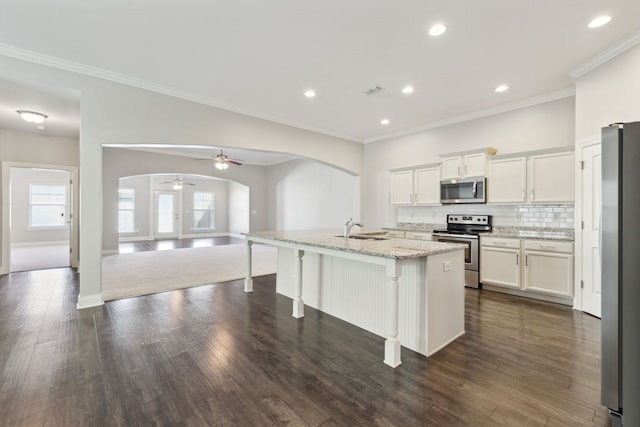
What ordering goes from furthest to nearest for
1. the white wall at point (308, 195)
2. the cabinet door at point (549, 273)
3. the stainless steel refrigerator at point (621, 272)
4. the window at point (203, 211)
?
the window at point (203, 211) < the white wall at point (308, 195) < the cabinet door at point (549, 273) < the stainless steel refrigerator at point (621, 272)

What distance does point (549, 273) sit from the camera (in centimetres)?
380

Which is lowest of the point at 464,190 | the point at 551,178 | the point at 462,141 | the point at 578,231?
the point at 578,231

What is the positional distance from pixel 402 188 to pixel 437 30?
333 cm

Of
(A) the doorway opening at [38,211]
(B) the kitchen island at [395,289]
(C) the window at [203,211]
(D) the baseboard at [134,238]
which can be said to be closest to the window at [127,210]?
(D) the baseboard at [134,238]

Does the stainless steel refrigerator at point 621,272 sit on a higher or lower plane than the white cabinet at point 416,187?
lower

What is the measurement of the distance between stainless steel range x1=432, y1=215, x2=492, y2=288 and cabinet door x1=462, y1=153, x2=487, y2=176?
761mm

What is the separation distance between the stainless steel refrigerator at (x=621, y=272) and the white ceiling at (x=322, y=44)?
1653 millimetres

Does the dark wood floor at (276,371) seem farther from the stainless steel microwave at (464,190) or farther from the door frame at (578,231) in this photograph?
the stainless steel microwave at (464,190)

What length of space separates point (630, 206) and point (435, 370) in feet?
5.42

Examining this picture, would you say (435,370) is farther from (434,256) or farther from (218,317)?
(218,317)

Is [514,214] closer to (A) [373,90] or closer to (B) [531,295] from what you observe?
(B) [531,295]

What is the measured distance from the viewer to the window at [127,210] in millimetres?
10734

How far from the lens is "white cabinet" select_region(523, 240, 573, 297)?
12.0 ft

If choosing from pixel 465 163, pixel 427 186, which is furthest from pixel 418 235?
pixel 465 163
